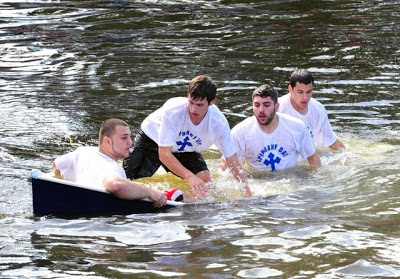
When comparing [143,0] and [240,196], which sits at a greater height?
[143,0]

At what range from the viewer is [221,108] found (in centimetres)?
1491

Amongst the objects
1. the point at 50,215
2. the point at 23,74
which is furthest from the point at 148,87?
the point at 50,215

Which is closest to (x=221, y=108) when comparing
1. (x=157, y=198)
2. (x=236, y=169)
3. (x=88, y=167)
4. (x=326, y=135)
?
(x=326, y=135)

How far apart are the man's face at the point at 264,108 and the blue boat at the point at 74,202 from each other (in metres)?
2.29

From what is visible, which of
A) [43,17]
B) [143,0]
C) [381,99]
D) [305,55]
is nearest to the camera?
[381,99]

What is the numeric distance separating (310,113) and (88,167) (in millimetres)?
4237

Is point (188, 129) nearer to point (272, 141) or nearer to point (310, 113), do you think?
point (272, 141)

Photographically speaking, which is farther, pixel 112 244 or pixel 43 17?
pixel 43 17

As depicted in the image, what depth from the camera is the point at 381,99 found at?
15469mm

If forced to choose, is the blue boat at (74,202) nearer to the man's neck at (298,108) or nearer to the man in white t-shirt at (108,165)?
the man in white t-shirt at (108,165)

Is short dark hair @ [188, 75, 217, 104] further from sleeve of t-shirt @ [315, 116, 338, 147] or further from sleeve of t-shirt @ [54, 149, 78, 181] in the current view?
sleeve of t-shirt @ [315, 116, 338, 147]

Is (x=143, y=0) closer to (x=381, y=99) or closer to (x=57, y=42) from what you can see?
(x=57, y=42)

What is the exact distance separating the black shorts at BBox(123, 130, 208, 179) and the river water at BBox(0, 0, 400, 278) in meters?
0.23

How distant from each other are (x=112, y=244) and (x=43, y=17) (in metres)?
14.2
